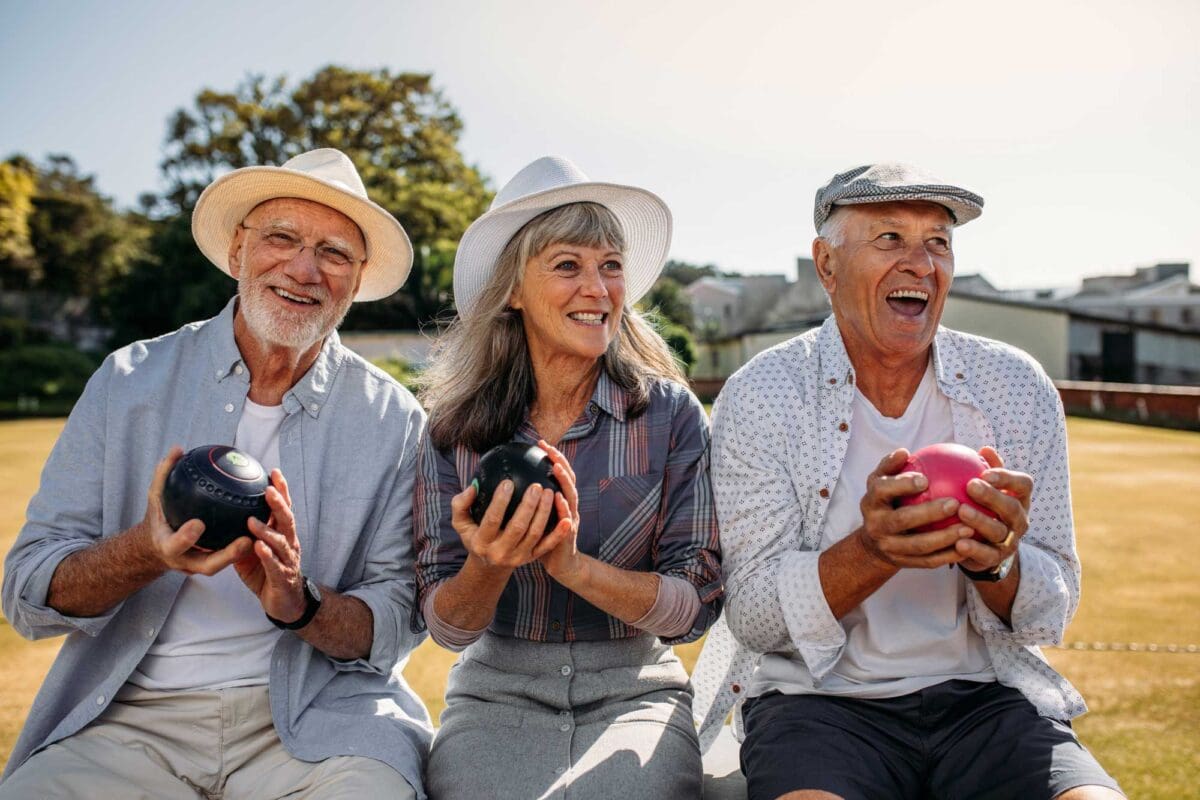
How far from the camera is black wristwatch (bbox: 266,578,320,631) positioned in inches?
A: 115

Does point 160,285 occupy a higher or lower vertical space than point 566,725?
higher

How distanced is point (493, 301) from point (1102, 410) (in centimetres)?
2816

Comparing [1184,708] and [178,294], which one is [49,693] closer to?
[1184,708]

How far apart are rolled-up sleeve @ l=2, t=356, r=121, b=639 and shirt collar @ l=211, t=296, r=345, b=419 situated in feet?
1.16

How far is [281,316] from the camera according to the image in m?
3.39

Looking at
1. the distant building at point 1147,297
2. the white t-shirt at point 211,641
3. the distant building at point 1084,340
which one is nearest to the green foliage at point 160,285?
the distant building at point 1084,340

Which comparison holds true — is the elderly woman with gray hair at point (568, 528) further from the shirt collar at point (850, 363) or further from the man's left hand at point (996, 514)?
the man's left hand at point (996, 514)

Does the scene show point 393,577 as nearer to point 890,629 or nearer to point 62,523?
point 62,523

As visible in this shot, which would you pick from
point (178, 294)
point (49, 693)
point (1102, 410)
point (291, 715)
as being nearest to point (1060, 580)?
point (291, 715)

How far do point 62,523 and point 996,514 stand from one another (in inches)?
110

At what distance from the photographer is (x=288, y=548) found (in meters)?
2.79

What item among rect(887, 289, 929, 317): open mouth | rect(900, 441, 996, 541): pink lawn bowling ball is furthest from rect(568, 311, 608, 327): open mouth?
rect(900, 441, 996, 541): pink lawn bowling ball

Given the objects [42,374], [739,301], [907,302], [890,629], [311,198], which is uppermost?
[311,198]

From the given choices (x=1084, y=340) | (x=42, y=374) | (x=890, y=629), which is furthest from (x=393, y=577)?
(x=1084, y=340)
